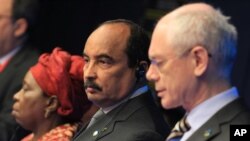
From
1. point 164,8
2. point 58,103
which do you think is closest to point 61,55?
point 58,103

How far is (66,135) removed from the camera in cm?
341

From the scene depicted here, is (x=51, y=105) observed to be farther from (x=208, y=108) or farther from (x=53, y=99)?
(x=208, y=108)

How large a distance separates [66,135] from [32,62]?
975 mm

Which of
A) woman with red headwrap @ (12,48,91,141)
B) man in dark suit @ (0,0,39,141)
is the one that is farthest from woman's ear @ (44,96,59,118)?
man in dark suit @ (0,0,39,141)

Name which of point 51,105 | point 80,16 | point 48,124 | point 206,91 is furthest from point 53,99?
point 80,16

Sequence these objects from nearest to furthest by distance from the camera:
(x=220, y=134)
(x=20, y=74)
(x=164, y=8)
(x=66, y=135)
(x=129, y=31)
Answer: (x=220, y=134) < (x=129, y=31) < (x=66, y=135) < (x=20, y=74) < (x=164, y=8)

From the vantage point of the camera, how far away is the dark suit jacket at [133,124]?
9.53 feet

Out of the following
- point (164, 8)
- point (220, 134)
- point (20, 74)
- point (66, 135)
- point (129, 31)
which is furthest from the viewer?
point (164, 8)

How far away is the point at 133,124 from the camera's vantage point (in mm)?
2986

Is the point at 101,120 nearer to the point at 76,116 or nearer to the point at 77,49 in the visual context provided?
the point at 76,116

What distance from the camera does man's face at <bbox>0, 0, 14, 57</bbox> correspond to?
4414 millimetres

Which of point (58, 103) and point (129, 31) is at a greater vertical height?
point (129, 31)

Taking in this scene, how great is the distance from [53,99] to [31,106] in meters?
0.13

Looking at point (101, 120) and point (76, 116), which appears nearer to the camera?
point (101, 120)
